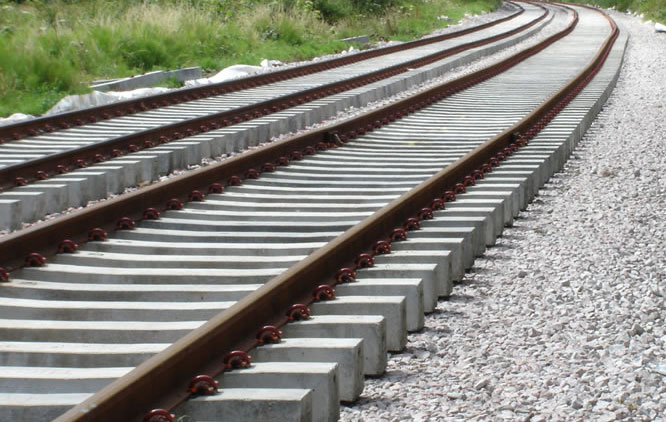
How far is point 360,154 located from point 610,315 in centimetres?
421

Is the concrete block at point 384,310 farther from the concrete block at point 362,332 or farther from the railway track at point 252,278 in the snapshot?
the concrete block at point 362,332

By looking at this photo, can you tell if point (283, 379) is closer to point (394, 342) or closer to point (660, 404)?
point (394, 342)

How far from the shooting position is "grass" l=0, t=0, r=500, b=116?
12.6 m

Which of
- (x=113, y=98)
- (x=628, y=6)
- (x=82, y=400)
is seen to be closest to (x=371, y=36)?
(x=113, y=98)

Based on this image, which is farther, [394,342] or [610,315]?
[610,315]

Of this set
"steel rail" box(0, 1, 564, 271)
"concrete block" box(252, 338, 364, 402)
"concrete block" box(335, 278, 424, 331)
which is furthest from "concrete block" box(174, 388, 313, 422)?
"steel rail" box(0, 1, 564, 271)

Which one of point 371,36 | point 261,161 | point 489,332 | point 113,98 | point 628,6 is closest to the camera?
point 489,332

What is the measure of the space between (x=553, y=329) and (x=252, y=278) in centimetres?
132

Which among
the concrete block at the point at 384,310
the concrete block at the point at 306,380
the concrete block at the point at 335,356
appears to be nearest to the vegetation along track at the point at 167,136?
the concrete block at the point at 384,310

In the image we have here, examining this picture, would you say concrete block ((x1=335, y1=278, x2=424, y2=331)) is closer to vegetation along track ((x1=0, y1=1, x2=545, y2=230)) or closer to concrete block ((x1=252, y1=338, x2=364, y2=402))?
concrete block ((x1=252, y1=338, x2=364, y2=402))

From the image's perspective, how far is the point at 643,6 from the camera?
48.0m

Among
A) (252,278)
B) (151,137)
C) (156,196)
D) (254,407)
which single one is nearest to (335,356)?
(254,407)

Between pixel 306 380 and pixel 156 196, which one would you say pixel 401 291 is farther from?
pixel 156 196

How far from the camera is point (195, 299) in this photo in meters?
4.05
